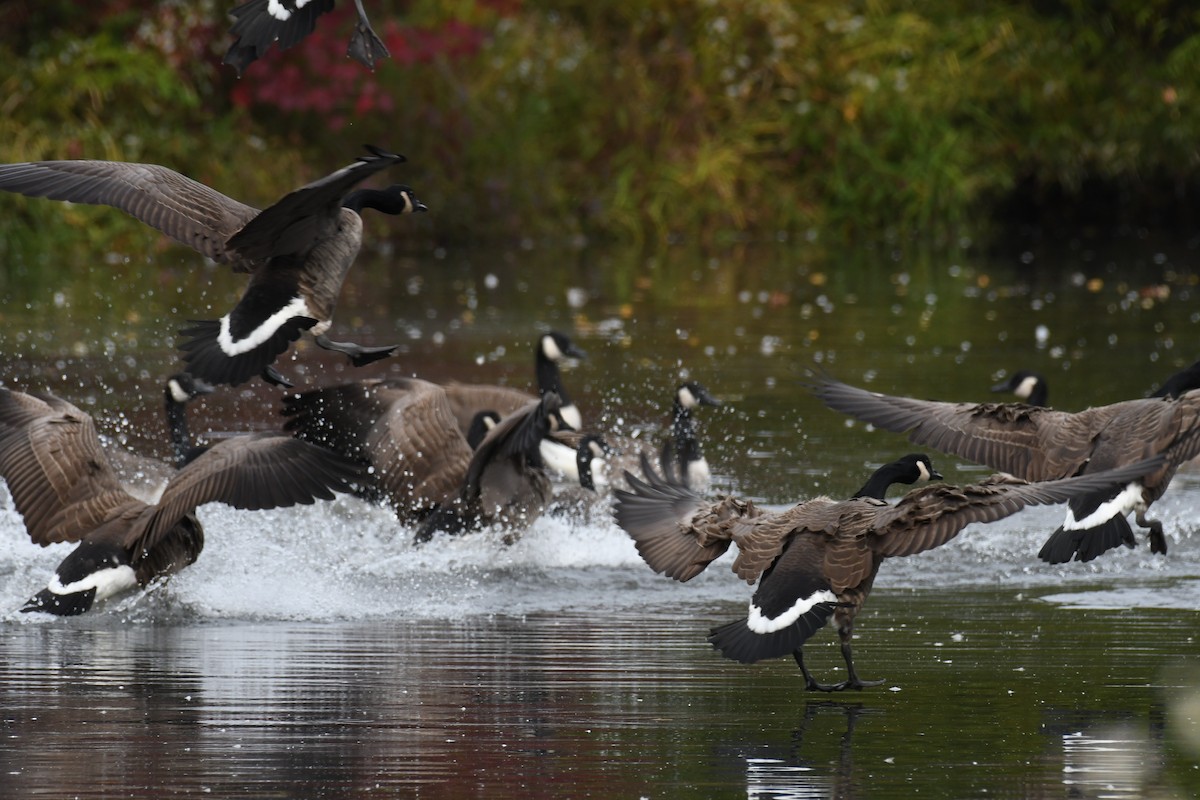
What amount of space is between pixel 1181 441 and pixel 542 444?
13.9 ft

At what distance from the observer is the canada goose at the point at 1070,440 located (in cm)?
812

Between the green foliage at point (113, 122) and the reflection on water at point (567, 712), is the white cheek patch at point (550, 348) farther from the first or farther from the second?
the green foliage at point (113, 122)

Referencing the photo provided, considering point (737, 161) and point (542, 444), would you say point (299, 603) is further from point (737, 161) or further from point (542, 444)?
point (737, 161)

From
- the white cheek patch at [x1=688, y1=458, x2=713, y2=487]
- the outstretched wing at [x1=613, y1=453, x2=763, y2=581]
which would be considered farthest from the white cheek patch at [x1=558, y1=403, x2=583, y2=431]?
the outstretched wing at [x1=613, y1=453, x2=763, y2=581]

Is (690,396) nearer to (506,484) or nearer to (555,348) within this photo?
(555,348)

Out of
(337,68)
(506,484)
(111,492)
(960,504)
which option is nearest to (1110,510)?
(960,504)

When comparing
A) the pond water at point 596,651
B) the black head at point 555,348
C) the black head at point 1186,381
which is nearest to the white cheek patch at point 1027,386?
the pond water at point 596,651

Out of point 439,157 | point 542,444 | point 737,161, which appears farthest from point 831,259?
point 542,444

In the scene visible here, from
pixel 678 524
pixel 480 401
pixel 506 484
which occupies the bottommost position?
pixel 678 524

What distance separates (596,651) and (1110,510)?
7.75 ft

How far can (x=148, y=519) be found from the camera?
26.7 feet

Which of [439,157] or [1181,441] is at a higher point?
[439,157]

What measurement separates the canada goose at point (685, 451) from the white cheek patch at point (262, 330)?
9.27 ft

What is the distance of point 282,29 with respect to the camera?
7.65 m
